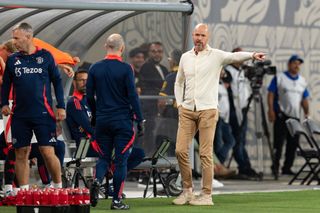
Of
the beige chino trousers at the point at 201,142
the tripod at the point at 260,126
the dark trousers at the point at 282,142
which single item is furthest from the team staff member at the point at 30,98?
the dark trousers at the point at 282,142

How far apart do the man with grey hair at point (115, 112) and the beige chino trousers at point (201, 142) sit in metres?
0.98

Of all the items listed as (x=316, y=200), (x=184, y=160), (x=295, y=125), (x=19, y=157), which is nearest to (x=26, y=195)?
(x=19, y=157)

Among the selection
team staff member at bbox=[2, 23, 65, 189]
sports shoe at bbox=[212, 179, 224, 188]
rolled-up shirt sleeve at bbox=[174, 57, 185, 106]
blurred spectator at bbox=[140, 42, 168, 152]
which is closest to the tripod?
sports shoe at bbox=[212, 179, 224, 188]

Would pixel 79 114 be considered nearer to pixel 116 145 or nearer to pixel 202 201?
pixel 116 145

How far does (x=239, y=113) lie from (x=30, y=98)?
33.5 ft

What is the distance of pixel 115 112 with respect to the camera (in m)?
17.0

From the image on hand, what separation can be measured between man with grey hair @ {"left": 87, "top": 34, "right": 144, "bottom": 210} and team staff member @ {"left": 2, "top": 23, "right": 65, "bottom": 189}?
50 cm

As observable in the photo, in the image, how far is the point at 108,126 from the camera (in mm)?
17000

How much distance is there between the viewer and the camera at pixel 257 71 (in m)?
26.3

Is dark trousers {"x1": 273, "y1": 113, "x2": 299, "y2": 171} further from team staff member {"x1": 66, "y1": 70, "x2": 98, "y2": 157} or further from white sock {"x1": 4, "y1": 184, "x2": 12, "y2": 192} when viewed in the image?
white sock {"x1": 4, "y1": 184, "x2": 12, "y2": 192}

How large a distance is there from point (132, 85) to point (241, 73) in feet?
31.6

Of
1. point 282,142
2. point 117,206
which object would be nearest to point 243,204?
point 117,206

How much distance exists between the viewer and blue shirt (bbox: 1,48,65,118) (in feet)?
55.0

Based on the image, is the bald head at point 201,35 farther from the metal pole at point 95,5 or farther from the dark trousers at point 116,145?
the metal pole at point 95,5
